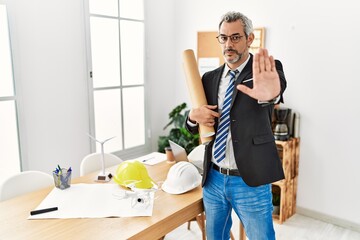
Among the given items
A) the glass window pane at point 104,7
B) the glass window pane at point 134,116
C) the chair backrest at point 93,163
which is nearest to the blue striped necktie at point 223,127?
the chair backrest at point 93,163

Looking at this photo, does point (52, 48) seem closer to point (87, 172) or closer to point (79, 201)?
point (87, 172)

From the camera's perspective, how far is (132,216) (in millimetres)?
1689

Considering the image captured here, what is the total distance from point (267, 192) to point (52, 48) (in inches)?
88.4

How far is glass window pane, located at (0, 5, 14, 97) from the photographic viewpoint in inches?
105

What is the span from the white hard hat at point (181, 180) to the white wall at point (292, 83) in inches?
60.0

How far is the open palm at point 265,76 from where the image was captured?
4.76 ft

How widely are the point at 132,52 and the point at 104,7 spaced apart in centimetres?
57

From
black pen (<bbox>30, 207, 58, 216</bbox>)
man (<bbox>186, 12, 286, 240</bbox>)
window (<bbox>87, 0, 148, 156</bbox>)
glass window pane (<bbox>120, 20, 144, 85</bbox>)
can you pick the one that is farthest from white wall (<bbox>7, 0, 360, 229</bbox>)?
man (<bbox>186, 12, 286, 240</bbox>)

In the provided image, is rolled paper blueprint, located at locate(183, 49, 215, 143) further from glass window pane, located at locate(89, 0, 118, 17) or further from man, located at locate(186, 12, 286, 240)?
glass window pane, located at locate(89, 0, 118, 17)

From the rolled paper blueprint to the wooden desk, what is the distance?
0.40 meters

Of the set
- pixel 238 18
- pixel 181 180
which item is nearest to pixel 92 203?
pixel 181 180

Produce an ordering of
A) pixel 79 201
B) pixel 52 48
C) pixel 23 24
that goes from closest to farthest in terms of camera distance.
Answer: pixel 79 201 → pixel 23 24 → pixel 52 48

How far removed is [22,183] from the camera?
2.18m

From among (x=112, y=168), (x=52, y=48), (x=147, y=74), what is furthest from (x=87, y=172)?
(x=147, y=74)
